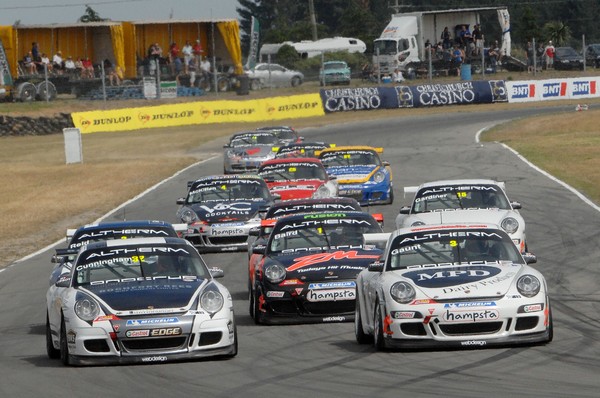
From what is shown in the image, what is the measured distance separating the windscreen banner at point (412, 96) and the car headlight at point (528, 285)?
51.2 meters

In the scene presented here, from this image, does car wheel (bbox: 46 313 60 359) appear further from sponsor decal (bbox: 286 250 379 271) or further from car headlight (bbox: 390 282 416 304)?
car headlight (bbox: 390 282 416 304)

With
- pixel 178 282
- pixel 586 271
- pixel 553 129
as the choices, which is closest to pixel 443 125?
pixel 553 129

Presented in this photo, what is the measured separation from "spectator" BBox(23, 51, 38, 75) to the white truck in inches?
732

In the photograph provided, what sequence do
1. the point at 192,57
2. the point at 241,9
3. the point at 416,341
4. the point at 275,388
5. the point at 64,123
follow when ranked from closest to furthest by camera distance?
the point at 275,388
the point at 416,341
the point at 64,123
the point at 192,57
the point at 241,9

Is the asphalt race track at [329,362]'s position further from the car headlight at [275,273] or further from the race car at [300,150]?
the race car at [300,150]

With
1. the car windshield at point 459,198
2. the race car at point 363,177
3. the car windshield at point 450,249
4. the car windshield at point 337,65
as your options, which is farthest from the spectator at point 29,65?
the car windshield at point 450,249

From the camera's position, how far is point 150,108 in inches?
2422

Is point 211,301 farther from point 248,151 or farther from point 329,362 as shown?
point 248,151

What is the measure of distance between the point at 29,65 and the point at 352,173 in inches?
1378

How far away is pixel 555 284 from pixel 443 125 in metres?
38.0

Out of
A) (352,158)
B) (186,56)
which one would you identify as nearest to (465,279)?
(352,158)

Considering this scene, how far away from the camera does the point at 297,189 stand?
2711 cm

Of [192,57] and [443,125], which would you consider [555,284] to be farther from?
[192,57]

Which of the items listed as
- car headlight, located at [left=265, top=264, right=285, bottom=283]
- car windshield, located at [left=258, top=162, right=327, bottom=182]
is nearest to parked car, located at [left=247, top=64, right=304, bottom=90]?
car windshield, located at [left=258, top=162, right=327, bottom=182]
